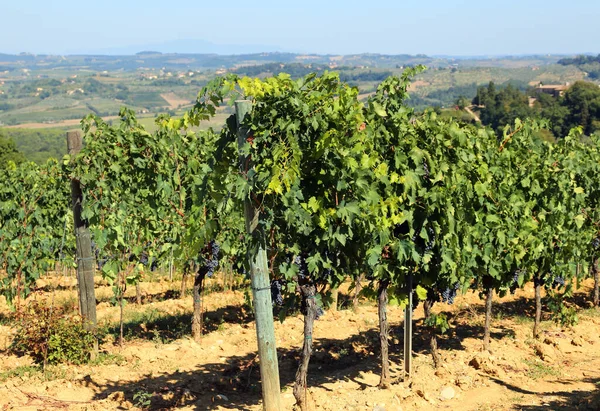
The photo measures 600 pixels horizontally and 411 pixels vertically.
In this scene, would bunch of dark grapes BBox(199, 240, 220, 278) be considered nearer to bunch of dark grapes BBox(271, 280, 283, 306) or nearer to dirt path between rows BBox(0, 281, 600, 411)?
dirt path between rows BBox(0, 281, 600, 411)

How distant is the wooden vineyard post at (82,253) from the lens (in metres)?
8.29

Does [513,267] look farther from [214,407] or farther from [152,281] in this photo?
[152,281]

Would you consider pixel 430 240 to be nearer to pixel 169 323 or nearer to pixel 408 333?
pixel 408 333

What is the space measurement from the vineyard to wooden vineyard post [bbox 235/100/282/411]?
0.01 metres

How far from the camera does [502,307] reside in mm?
12250

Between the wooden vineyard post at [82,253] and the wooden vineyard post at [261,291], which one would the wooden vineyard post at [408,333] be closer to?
the wooden vineyard post at [261,291]

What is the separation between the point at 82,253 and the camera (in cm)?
830

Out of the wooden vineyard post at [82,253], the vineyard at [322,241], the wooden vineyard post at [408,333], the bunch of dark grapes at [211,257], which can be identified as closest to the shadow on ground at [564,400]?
the vineyard at [322,241]

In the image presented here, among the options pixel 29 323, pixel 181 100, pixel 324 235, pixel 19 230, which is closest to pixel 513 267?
pixel 324 235

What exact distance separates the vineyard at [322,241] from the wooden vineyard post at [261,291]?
0.01 m

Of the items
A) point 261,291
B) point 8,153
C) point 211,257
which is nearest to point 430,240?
point 261,291

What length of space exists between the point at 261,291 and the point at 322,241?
1.08 meters

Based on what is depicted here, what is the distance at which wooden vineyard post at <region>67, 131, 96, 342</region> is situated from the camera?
8.29m

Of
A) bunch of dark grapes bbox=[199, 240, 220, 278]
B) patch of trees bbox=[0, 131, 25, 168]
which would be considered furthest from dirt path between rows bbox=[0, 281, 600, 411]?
patch of trees bbox=[0, 131, 25, 168]
